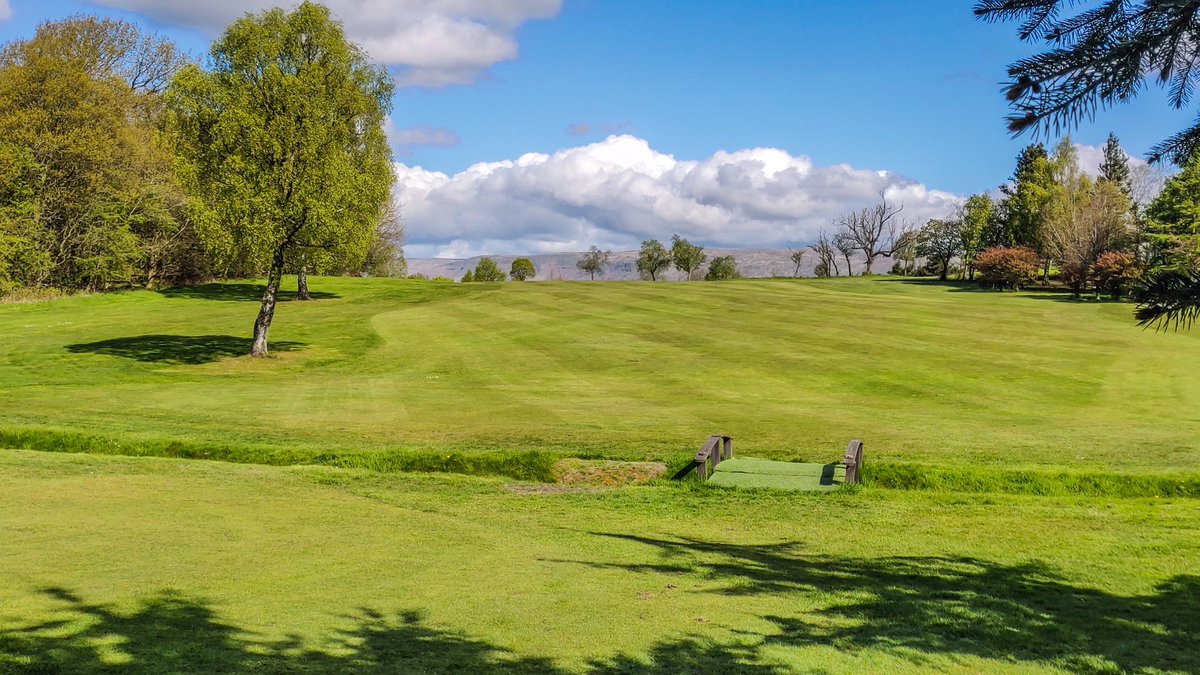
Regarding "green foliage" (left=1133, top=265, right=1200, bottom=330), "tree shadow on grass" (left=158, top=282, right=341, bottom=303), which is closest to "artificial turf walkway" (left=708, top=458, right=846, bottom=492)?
"green foliage" (left=1133, top=265, right=1200, bottom=330)

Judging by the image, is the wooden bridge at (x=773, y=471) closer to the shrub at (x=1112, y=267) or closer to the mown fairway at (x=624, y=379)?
the mown fairway at (x=624, y=379)

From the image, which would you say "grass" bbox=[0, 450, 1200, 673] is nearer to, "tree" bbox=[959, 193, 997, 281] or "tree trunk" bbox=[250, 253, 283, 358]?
"tree trunk" bbox=[250, 253, 283, 358]

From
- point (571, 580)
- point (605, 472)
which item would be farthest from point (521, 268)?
point (571, 580)

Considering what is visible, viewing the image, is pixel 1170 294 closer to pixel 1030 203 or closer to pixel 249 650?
pixel 249 650

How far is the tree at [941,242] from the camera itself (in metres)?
118

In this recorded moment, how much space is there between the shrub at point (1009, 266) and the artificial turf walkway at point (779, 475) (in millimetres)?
78140

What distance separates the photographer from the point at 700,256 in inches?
5763

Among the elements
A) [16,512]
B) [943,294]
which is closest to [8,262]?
[16,512]

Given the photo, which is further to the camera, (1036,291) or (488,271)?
(488,271)

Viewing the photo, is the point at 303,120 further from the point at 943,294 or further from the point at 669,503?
the point at 943,294

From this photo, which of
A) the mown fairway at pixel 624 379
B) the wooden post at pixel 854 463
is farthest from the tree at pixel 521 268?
the wooden post at pixel 854 463

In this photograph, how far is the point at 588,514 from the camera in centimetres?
1470

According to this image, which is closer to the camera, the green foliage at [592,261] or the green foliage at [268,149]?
the green foliage at [268,149]

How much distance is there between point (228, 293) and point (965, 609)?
226 feet
